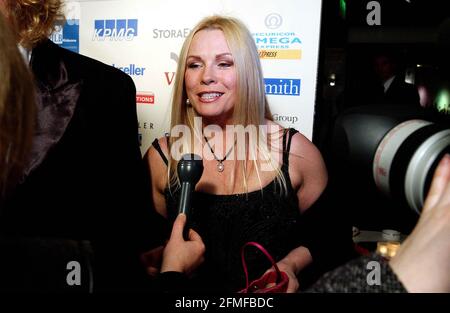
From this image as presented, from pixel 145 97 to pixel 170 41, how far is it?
6.5 inches

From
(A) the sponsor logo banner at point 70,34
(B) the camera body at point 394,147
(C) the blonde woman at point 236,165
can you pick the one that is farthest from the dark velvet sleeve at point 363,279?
(A) the sponsor logo banner at point 70,34

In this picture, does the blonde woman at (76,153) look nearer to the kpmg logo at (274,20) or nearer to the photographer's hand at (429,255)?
the kpmg logo at (274,20)

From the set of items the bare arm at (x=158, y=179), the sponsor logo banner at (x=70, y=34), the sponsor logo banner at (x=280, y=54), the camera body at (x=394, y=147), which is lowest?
the bare arm at (x=158, y=179)

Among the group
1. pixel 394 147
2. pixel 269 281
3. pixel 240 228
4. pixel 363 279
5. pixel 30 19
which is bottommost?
pixel 269 281

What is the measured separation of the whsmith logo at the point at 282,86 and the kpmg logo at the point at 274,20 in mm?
125

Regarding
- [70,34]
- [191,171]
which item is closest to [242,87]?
[191,171]

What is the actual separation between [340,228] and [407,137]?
45cm

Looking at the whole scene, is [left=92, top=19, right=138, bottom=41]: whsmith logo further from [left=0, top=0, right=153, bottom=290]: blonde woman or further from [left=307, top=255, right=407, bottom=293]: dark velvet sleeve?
[left=307, top=255, right=407, bottom=293]: dark velvet sleeve

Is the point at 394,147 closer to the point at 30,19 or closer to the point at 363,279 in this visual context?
the point at 363,279

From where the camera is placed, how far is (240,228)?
952mm

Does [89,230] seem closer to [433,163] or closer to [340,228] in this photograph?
[340,228]

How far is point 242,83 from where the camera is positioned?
960 millimetres

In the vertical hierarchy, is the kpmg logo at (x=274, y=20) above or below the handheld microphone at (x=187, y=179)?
above

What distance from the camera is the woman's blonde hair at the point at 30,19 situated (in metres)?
0.84
